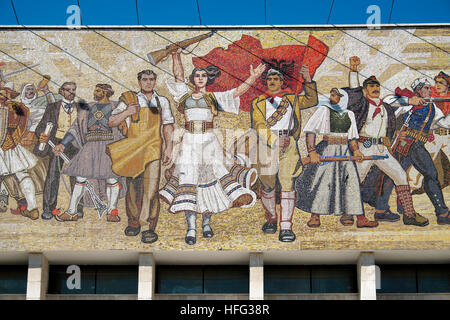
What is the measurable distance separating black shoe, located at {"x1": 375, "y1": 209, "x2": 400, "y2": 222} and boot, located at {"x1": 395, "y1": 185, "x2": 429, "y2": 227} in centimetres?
25

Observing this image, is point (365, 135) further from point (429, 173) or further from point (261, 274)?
point (261, 274)

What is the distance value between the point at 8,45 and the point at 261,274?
9876 millimetres

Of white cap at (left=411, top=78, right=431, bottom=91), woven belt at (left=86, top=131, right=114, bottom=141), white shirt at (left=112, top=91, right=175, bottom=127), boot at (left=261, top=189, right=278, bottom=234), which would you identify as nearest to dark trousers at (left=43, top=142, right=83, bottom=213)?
woven belt at (left=86, top=131, right=114, bottom=141)

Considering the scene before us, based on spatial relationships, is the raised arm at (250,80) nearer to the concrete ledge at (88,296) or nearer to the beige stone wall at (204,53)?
the beige stone wall at (204,53)

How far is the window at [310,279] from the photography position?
80.7ft

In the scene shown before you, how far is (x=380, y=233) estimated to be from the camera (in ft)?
77.1

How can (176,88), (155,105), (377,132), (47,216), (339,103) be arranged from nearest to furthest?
(47,216) < (377,132) < (339,103) < (155,105) < (176,88)

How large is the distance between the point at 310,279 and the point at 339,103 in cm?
512

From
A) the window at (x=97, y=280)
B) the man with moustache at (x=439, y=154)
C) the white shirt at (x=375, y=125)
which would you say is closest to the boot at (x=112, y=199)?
the window at (x=97, y=280)

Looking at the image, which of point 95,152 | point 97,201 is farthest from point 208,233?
point 95,152

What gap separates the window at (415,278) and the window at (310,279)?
95 cm

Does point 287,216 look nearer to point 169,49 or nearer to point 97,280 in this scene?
point 97,280

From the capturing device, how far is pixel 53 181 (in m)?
24.2

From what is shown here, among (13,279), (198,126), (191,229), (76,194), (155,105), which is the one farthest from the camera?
(13,279)
